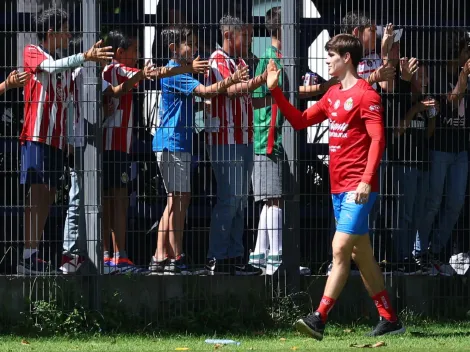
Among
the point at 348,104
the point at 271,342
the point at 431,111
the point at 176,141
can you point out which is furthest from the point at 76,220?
the point at 431,111

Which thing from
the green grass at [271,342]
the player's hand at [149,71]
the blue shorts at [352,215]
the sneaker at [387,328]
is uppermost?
the player's hand at [149,71]

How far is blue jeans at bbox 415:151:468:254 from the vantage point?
10016mm

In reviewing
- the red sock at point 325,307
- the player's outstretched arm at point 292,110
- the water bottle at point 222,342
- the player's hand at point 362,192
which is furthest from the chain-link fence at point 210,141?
the player's hand at point 362,192

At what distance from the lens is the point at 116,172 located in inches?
377

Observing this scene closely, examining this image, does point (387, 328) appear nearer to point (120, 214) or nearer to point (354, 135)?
point (354, 135)

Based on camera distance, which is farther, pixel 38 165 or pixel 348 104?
pixel 38 165

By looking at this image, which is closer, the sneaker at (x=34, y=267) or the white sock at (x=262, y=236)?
the sneaker at (x=34, y=267)

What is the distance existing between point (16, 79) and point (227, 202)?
1973mm

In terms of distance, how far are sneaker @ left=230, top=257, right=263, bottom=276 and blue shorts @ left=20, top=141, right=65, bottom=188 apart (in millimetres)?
1615

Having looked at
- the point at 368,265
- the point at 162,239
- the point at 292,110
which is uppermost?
the point at 292,110

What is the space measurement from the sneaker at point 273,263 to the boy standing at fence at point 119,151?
1097 mm

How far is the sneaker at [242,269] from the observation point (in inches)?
382

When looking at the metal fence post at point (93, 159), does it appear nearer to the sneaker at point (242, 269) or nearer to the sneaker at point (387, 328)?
the sneaker at point (242, 269)

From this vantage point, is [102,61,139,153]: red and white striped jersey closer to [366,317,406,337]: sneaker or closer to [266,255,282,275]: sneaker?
[266,255,282,275]: sneaker
